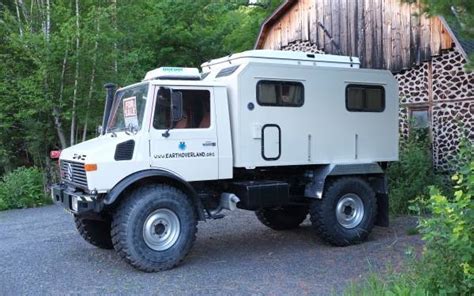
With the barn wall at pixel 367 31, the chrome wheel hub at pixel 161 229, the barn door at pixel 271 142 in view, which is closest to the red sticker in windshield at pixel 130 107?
the chrome wheel hub at pixel 161 229

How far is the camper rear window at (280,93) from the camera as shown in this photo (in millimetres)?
8297

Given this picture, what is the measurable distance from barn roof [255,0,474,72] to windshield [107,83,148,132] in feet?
20.4

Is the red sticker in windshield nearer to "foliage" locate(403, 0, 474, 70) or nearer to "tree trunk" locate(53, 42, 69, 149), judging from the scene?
"foliage" locate(403, 0, 474, 70)

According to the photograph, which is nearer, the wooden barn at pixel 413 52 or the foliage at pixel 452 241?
the foliage at pixel 452 241

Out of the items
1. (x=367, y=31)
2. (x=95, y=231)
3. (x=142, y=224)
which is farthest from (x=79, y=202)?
(x=367, y=31)

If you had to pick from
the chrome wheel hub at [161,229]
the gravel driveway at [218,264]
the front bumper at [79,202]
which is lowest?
the gravel driveway at [218,264]

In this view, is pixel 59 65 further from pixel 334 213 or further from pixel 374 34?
pixel 334 213

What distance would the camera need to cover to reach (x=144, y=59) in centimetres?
1778

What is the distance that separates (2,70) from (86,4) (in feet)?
9.76

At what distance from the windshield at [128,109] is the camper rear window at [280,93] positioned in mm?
1685

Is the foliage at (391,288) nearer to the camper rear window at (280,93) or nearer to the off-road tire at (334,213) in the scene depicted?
the off-road tire at (334,213)

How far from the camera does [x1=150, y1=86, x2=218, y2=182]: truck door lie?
7629mm

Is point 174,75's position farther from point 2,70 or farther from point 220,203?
point 2,70

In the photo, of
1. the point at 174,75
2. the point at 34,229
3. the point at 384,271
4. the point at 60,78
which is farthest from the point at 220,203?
the point at 60,78
